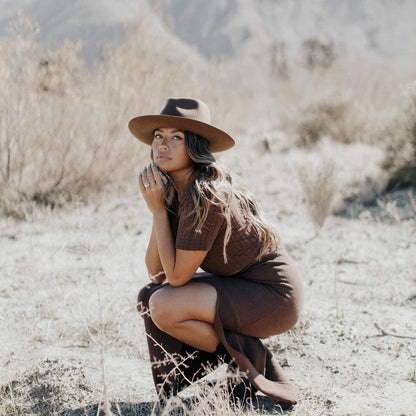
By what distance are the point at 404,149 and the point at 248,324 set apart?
253 inches

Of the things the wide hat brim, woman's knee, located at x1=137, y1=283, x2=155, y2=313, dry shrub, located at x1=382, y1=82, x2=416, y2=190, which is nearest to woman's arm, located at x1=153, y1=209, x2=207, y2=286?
woman's knee, located at x1=137, y1=283, x2=155, y2=313

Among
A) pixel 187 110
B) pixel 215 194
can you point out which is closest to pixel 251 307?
pixel 215 194

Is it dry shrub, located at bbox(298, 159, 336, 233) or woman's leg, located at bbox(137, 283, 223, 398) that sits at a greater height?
dry shrub, located at bbox(298, 159, 336, 233)

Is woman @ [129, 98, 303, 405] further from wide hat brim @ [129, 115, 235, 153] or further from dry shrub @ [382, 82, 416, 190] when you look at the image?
dry shrub @ [382, 82, 416, 190]

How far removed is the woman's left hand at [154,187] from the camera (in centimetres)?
268

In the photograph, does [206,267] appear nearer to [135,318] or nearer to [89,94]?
[135,318]

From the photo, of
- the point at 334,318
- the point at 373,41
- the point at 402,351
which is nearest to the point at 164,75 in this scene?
the point at 334,318

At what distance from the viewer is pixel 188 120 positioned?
2637mm

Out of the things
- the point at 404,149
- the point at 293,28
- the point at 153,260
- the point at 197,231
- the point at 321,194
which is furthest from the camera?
the point at 293,28

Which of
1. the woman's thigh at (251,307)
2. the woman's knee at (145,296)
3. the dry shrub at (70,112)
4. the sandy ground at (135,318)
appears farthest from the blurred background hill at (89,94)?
the woman's thigh at (251,307)

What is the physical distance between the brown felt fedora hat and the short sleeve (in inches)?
14.6

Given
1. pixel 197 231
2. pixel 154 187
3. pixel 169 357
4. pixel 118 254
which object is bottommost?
pixel 118 254

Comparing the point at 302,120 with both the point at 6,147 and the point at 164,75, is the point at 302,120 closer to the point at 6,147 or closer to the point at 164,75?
the point at 164,75

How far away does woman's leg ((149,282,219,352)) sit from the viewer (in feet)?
8.43
